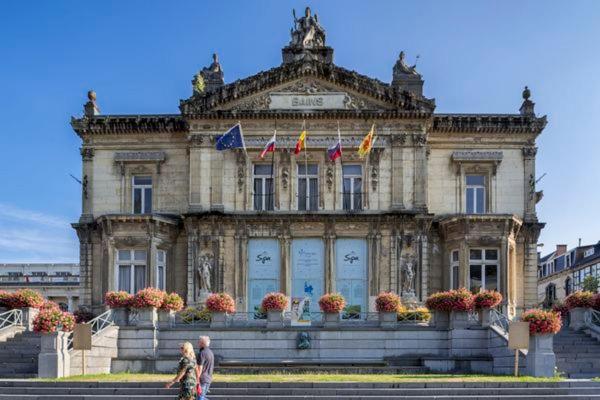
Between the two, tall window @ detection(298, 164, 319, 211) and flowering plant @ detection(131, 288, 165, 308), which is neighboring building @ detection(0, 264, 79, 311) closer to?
tall window @ detection(298, 164, 319, 211)

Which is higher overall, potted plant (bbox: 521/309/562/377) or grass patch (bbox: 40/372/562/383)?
potted plant (bbox: 521/309/562/377)

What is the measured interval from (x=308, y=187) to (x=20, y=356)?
682 inches

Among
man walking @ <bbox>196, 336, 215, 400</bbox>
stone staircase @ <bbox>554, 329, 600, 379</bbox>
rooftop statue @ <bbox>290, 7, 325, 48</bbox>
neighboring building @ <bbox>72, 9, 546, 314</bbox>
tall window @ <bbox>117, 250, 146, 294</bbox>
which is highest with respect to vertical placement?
rooftop statue @ <bbox>290, 7, 325, 48</bbox>

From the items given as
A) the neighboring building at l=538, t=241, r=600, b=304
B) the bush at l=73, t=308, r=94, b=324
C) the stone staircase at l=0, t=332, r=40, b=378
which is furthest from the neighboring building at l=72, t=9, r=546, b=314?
the neighboring building at l=538, t=241, r=600, b=304

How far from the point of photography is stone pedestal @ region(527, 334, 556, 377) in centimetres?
2750

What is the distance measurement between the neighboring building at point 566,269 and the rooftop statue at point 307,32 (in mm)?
42533

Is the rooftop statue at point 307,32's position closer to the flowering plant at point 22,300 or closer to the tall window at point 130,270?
the tall window at point 130,270

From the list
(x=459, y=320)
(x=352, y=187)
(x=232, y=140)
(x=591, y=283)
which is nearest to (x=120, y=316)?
(x=232, y=140)

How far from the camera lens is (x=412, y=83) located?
4478 centimetres

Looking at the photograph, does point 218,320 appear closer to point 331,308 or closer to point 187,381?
point 331,308

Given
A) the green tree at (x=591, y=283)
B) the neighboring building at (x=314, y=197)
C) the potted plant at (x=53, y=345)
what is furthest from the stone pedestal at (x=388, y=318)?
the green tree at (x=591, y=283)

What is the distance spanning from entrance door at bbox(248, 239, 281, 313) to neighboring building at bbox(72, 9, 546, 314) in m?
0.05

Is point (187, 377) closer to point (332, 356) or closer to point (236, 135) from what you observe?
point (332, 356)

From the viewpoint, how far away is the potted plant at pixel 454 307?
3269 cm
